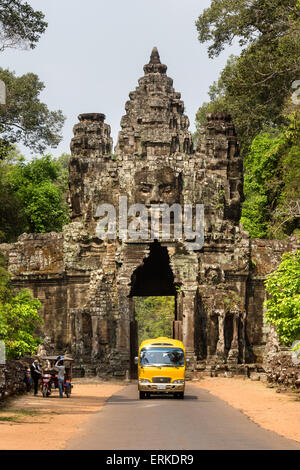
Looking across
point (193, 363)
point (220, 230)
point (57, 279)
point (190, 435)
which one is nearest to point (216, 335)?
point (193, 363)

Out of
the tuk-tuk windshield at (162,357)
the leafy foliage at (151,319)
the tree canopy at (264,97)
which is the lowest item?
the leafy foliage at (151,319)

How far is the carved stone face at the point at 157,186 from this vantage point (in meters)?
37.8

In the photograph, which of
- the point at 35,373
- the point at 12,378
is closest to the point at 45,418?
the point at 12,378

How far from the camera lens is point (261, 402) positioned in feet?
77.4

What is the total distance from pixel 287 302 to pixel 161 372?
4.24 meters

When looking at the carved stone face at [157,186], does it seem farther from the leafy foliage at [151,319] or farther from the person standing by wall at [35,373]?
the leafy foliage at [151,319]

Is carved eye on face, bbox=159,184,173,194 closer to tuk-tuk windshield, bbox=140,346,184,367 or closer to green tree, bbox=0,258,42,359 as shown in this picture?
green tree, bbox=0,258,42,359

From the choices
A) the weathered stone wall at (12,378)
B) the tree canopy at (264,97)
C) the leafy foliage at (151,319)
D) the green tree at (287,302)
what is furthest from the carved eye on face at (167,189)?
the leafy foliage at (151,319)

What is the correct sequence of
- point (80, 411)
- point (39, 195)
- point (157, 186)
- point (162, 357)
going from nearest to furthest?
point (80, 411) < point (162, 357) < point (157, 186) < point (39, 195)

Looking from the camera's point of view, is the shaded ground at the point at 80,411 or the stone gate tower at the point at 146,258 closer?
the shaded ground at the point at 80,411

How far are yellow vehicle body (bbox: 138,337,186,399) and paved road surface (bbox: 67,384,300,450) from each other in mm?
1440

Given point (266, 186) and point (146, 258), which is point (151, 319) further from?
point (146, 258)

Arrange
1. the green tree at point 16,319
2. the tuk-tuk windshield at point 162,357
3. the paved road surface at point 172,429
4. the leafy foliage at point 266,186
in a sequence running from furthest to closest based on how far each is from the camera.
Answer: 1. the leafy foliage at point 266,186
2. the tuk-tuk windshield at point 162,357
3. the green tree at point 16,319
4. the paved road surface at point 172,429

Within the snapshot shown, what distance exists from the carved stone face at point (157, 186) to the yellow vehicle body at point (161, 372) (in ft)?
42.7
